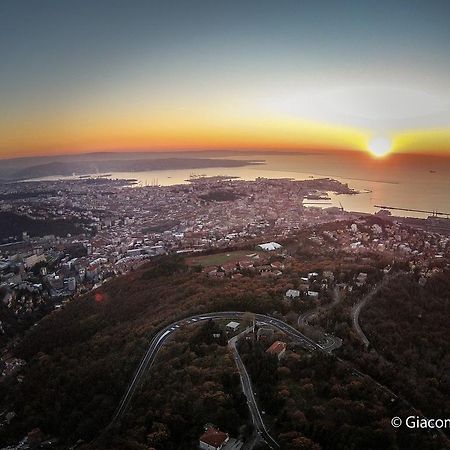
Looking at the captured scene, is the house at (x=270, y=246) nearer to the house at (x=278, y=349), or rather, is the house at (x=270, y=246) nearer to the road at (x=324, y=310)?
the road at (x=324, y=310)

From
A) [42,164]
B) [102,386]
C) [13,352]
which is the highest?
[42,164]

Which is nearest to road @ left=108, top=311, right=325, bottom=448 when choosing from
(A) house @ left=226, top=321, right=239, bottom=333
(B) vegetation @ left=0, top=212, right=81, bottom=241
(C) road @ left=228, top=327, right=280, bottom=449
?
(C) road @ left=228, top=327, right=280, bottom=449

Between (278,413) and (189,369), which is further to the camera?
(189,369)

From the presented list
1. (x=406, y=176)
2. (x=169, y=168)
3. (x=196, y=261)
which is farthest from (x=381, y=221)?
(x=169, y=168)

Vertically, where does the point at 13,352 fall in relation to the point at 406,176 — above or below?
below

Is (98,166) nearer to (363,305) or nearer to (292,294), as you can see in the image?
(292,294)

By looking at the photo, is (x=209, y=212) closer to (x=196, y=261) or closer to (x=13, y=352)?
(x=196, y=261)

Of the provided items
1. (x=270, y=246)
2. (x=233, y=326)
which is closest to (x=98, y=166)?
(x=270, y=246)
